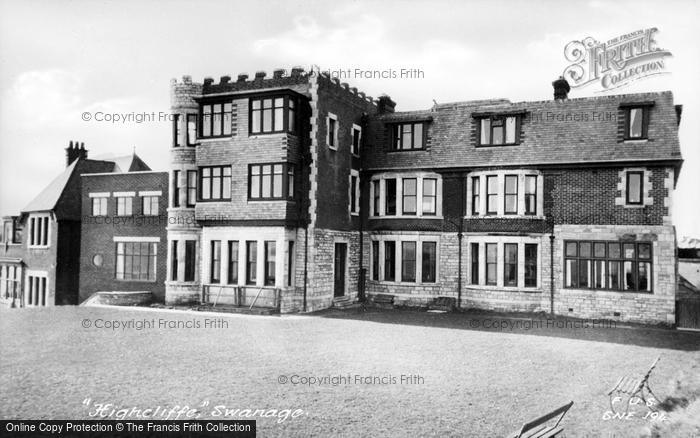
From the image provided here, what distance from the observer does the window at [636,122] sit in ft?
77.9

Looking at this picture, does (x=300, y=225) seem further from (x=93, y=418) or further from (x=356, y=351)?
(x=93, y=418)

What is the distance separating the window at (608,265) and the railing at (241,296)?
12737 millimetres

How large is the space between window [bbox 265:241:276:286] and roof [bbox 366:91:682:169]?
7536mm

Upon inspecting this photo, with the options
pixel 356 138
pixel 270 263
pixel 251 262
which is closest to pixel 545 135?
pixel 356 138

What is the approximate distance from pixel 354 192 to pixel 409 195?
2882 millimetres

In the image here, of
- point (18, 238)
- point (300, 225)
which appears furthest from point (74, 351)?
point (18, 238)

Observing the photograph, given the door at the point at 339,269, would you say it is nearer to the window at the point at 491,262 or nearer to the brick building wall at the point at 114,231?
the window at the point at 491,262

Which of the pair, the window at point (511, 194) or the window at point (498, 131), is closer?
the window at point (511, 194)

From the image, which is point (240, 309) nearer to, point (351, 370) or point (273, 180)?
point (273, 180)

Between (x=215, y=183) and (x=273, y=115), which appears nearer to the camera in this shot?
(x=273, y=115)

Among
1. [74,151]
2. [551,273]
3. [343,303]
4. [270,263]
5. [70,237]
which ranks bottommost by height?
[343,303]

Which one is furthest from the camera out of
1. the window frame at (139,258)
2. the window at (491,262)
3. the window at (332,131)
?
the window frame at (139,258)

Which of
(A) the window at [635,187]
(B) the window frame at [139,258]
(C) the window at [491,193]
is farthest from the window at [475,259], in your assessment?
(B) the window frame at [139,258]

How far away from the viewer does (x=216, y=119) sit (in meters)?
25.8
